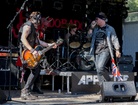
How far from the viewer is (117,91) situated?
6.85 m

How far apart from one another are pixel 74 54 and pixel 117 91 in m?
4.81

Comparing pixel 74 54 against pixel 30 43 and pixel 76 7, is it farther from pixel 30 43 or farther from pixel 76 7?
pixel 30 43

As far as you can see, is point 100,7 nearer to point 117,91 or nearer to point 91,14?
point 91,14

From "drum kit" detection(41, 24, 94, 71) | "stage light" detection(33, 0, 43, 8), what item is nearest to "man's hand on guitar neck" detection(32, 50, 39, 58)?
"drum kit" detection(41, 24, 94, 71)

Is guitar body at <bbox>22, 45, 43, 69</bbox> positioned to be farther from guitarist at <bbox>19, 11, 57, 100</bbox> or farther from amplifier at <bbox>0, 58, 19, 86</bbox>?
amplifier at <bbox>0, 58, 19, 86</bbox>

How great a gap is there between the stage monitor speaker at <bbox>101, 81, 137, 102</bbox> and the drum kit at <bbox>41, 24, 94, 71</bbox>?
12.2 feet

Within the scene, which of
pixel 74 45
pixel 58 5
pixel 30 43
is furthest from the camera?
pixel 58 5

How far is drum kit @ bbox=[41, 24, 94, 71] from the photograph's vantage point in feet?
35.8

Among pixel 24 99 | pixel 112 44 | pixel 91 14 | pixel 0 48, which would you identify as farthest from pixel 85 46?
pixel 24 99

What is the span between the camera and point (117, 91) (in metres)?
6.85

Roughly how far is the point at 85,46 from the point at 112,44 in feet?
12.1

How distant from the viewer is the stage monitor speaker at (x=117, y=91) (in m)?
6.80

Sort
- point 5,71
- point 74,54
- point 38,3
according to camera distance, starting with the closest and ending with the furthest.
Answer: point 5,71
point 74,54
point 38,3

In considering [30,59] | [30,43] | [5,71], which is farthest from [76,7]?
[30,59]
